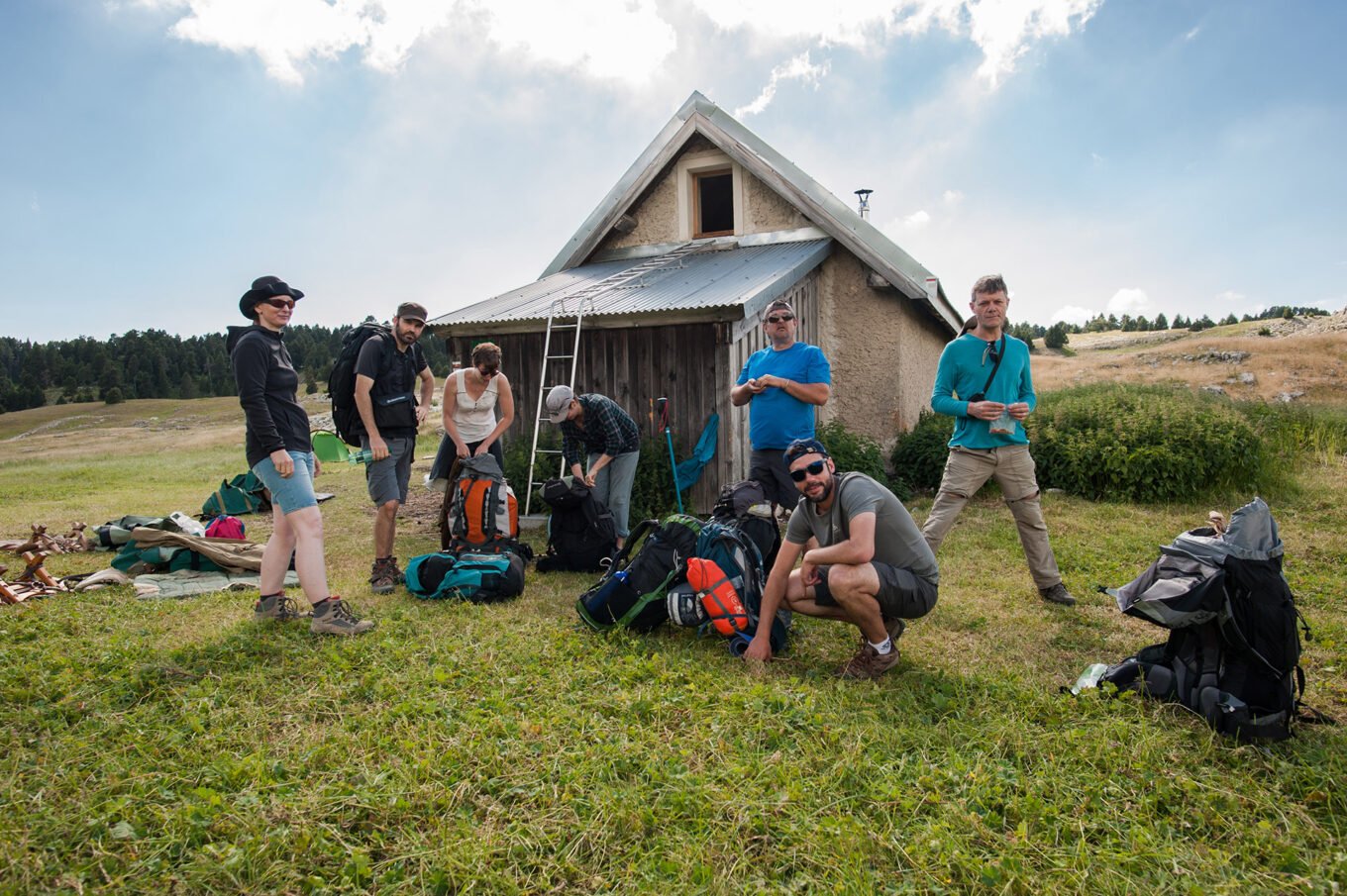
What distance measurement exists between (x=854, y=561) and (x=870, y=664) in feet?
1.91

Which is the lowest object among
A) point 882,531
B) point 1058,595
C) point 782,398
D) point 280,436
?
point 1058,595

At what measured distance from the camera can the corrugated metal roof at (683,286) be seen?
773cm

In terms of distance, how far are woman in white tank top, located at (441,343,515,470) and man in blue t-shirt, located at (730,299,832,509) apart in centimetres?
204

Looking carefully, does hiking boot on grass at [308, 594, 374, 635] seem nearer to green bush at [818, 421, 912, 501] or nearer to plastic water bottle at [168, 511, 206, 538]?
plastic water bottle at [168, 511, 206, 538]

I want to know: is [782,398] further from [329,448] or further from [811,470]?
[329,448]

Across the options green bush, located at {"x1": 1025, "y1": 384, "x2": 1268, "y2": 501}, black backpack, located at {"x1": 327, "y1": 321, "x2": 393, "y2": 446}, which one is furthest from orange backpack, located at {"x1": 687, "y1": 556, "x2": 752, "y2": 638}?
green bush, located at {"x1": 1025, "y1": 384, "x2": 1268, "y2": 501}

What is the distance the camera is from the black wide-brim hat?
4.27 m

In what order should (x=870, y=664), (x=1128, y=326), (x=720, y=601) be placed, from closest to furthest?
(x=870, y=664), (x=720, y=601), (x=1128, y=326)

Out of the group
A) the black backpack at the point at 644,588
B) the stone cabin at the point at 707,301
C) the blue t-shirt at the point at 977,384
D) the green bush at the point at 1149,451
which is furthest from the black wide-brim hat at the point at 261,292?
the green bush at the point at 1149,451

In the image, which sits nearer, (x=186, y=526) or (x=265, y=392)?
(x=265, y=392)

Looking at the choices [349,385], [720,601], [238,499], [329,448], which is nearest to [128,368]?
[329,448]

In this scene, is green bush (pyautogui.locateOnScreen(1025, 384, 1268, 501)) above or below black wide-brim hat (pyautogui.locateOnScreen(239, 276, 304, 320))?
below

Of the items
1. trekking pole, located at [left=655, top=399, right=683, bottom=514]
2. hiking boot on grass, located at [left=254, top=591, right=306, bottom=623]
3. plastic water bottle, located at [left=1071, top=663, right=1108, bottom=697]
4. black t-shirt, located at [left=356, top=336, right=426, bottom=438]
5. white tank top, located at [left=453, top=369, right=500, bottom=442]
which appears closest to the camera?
plastic water bottle, located at [left=1071, top=663, right=1108, bottom=697]

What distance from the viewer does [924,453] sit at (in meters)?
9.70
